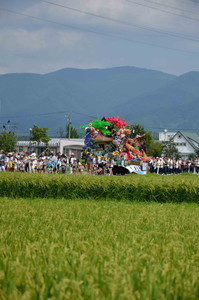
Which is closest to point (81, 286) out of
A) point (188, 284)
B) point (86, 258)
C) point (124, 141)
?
point (188, 284)

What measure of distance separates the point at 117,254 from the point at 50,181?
15710mm

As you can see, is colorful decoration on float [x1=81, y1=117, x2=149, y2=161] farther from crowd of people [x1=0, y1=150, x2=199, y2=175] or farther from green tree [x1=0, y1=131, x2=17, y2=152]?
green tree [x1=0, y1=131, x2=17, y2=152]

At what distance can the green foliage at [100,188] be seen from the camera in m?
20.9

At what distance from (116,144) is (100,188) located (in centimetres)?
1683

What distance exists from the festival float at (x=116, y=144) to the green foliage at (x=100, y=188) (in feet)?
51.5

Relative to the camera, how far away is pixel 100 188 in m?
21.3

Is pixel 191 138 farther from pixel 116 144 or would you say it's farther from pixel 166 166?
pixel 116 144

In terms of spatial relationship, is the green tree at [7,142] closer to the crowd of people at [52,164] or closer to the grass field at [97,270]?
the crowd of people at [52,164]

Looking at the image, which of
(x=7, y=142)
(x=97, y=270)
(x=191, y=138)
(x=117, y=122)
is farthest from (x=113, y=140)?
(x=191, y=138)

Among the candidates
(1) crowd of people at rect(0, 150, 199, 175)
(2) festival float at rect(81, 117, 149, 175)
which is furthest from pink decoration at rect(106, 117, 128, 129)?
(1) crowd of people at rect(0, 150, 199, 175)

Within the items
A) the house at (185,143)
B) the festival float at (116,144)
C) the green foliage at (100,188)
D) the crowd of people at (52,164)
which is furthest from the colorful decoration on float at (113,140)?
the house at (185,143)

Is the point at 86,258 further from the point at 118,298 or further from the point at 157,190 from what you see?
the point at 157,190

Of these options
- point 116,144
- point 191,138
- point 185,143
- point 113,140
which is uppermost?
point 191,138

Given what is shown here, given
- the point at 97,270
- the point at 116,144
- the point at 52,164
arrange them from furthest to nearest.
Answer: the point at 52,164 → the point at 116,144 → the point at 97,270
